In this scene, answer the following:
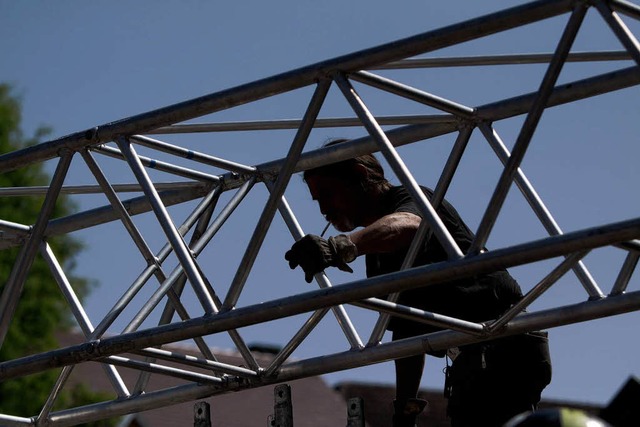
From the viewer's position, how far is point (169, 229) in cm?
709

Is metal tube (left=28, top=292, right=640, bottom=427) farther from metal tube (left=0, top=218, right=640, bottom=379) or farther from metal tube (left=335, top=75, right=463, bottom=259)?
metal tube (left=335, top=75, right=463, bottom=259)

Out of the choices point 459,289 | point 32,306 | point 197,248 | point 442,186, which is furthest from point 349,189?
point 32,306

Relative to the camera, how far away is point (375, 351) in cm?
739

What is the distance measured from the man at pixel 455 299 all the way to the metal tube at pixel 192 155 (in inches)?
25.0

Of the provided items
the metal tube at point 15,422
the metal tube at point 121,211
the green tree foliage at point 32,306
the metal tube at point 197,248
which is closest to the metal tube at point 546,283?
the metal tube at point 197,248

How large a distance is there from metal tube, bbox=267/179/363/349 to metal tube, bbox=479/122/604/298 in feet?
3.66

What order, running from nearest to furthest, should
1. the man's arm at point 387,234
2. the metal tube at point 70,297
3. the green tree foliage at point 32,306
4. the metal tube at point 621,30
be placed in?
the metal tube at point 621,30 < the man's arm at point 387,234 < the metal tube at point 70,297 < the green tree foliage at point 32,306

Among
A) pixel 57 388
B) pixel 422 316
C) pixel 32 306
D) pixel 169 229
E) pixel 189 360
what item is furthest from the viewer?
pixel 32 306

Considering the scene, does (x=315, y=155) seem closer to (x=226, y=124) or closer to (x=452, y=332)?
(x=226, y=124)

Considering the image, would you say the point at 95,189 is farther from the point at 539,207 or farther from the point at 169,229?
the point at 539,207

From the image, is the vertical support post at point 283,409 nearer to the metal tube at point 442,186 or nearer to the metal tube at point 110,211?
the metal tube at point 442,186

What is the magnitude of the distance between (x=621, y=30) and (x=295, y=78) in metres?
1.53

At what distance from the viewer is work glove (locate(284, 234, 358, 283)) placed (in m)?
6.67

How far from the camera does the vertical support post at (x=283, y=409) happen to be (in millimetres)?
7426
